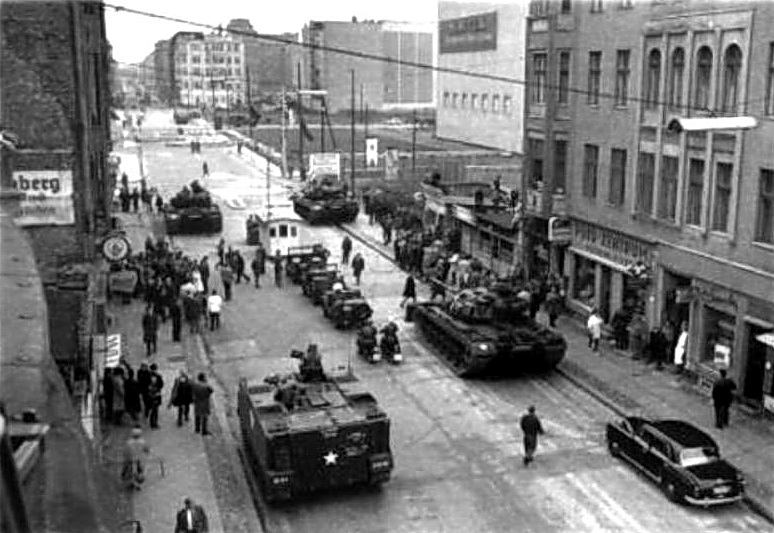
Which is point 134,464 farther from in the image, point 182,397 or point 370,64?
point 370,64

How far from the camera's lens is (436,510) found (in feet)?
60.4

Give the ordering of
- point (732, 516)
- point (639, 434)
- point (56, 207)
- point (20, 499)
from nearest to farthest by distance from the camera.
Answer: point (20, 499) < point (732, 516) < point (639, 434) < point (56, 207)

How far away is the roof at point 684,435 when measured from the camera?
61.2 feet

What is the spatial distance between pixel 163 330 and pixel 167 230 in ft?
64.7

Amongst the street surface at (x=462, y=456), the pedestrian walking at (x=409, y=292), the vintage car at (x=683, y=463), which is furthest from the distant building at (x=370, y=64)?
the vintage car at (x=683, y=463)

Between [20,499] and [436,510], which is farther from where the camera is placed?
[436,510]

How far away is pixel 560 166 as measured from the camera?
3581cm

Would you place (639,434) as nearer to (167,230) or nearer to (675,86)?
(675,86)

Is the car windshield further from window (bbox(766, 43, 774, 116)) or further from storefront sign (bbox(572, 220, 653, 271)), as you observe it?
storefront sign (bbox(572, 220, 653, 271))

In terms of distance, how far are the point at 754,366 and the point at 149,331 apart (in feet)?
50.4

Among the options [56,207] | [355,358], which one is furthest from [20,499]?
[355,358]

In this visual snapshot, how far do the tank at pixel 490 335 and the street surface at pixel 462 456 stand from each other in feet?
1.58

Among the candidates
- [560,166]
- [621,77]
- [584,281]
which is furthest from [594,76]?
[584,281]

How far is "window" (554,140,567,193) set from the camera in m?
35.4
